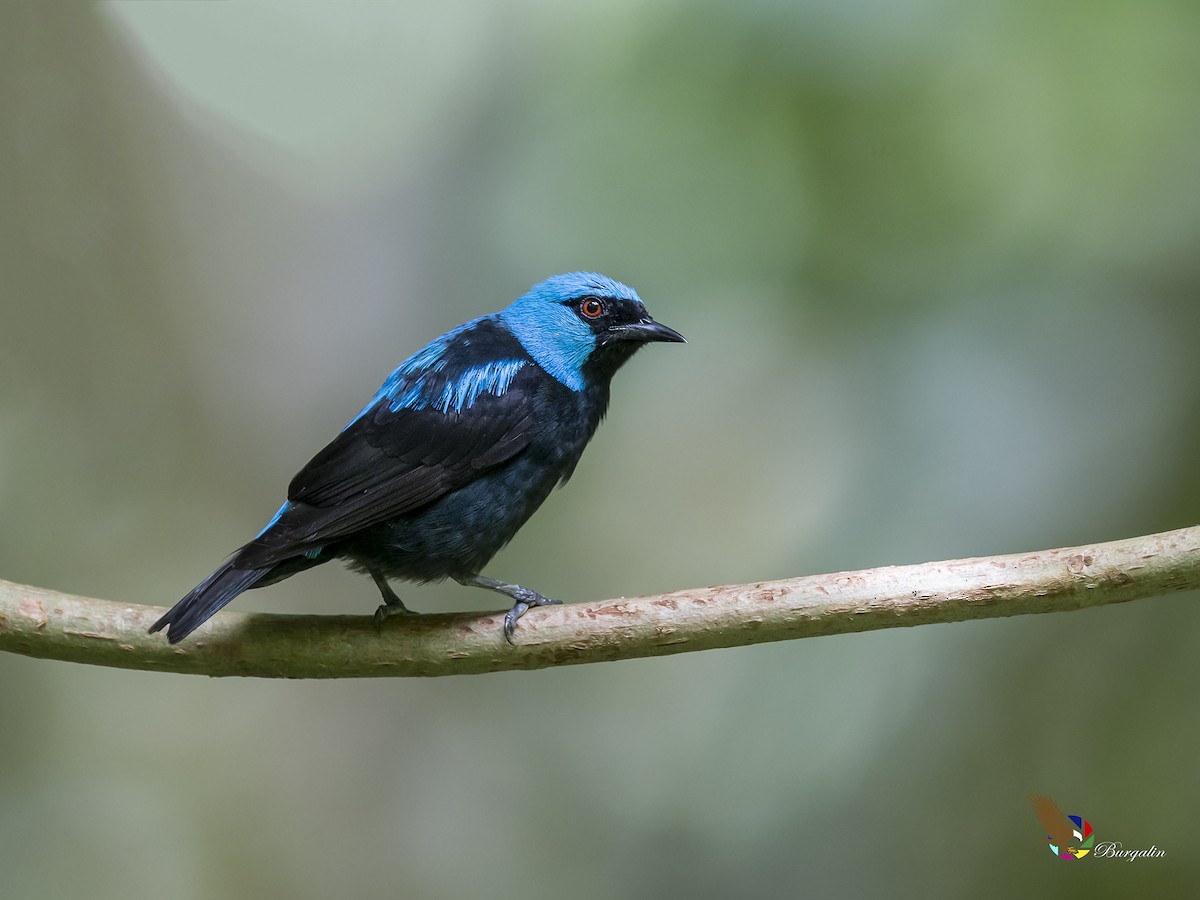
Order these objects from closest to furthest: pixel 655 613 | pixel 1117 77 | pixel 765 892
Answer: pixel 655 613
pixel 765 892
pixel 1117 77

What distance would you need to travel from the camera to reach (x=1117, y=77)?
458 centimetres

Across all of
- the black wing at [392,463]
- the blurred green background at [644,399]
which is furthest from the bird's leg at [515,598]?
the blurred green background at [644,399]

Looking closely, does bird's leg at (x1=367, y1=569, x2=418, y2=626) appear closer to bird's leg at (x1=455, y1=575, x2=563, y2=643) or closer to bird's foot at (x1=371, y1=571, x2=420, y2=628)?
bird's foot at (x1=371, y1=571, x2=420, y2=628)

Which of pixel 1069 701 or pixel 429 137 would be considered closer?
pixel 1069 701

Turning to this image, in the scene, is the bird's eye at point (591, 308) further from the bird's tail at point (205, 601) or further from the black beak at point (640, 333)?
the bird's tail at point (205, 601)

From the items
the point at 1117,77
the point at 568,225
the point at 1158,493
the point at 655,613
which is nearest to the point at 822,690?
the point at 1158,493

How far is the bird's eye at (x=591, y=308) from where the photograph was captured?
342cm

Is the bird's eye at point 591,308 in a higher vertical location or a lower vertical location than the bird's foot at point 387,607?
higher

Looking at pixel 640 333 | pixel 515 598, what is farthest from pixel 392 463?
pixel 640 333

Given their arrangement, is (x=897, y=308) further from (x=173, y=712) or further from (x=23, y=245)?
(x=23, y=245)

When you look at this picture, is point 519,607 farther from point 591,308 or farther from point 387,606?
point 591,308

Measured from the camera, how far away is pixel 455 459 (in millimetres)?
3045

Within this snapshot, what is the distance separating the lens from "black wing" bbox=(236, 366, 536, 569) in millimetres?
2859

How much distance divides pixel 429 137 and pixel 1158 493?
357 centimetres
